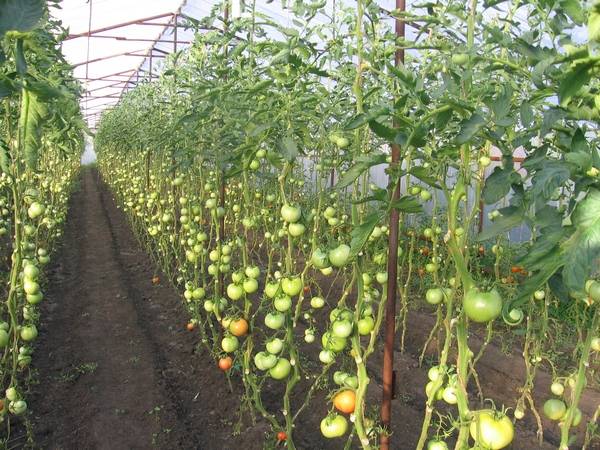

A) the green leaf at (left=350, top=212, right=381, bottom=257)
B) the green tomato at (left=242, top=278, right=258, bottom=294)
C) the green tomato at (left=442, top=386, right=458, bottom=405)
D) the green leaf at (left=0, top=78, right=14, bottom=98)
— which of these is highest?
the green leaf at (left=0, top=78, right=14, bottom=98)

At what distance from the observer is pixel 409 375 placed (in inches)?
128

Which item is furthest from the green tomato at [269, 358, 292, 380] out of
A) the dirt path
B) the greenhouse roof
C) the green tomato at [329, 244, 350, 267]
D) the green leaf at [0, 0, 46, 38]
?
the greenhouse roof

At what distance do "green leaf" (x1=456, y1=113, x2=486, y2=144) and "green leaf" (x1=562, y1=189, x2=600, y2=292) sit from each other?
0.89 feet

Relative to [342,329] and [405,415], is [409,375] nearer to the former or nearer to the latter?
[405,415]

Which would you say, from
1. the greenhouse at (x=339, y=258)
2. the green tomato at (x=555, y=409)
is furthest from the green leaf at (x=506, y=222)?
the green tomato at (x=555, y=409)

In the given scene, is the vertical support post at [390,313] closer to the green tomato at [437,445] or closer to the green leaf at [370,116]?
the green tomato at [437,445]

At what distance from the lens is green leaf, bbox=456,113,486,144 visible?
0.98m

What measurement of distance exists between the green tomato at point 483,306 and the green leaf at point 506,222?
0.16 meters

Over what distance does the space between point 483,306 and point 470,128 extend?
0.42 metres

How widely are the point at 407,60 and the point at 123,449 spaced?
108 inches

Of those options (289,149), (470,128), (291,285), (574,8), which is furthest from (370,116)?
(291,285)

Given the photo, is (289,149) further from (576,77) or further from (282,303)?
(576,77)

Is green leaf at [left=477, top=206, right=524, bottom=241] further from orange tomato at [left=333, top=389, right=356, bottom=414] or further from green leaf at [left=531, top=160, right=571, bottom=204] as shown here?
orange tomato at [left=333, top=389, right=356, bottom=414]

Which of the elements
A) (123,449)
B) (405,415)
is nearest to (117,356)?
(123,449)
